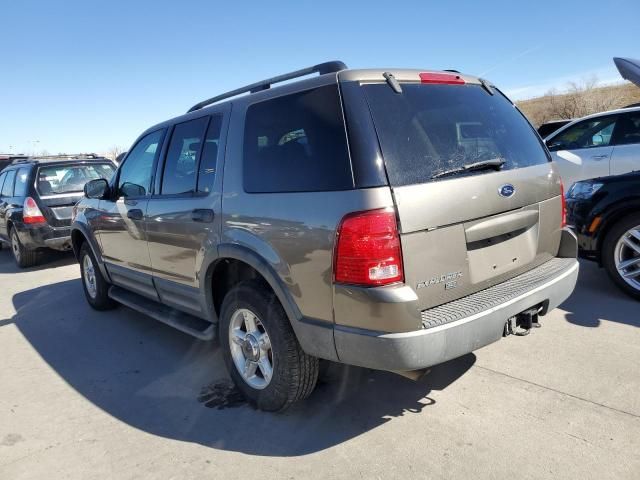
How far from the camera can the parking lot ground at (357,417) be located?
8.16 ft

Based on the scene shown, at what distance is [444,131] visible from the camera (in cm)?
267

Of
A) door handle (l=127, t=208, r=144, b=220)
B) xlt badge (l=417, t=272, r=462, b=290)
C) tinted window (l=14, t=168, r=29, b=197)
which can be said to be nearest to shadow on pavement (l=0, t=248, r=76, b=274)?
tinted window (l=14, t=168, r=29, b=197)

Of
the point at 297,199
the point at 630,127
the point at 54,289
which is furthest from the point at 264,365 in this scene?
the point at 630,127

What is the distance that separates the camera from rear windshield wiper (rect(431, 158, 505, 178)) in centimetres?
252

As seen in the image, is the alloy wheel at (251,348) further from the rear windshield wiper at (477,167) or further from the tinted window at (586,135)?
the tinted window at (586,135)

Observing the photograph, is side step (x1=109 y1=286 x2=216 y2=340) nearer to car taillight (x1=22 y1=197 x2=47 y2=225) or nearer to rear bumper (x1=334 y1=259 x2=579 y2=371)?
rear bumper (x1=334 y1=259 x2=579 y2=371)

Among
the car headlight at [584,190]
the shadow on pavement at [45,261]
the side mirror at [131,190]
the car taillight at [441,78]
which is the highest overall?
the car taillight at [441,78]

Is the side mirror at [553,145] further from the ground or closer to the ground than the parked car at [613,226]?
further from the ground

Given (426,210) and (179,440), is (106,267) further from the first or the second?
(426,210)

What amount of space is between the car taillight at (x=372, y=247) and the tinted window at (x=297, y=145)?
0.20 m

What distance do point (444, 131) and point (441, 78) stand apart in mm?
417

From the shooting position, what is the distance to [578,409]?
110 inches

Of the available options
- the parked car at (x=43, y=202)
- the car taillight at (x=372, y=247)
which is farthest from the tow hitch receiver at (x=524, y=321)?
the parked car at (x=43, y=202)

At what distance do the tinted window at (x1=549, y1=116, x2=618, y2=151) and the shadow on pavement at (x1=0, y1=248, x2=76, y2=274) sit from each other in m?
8.67
